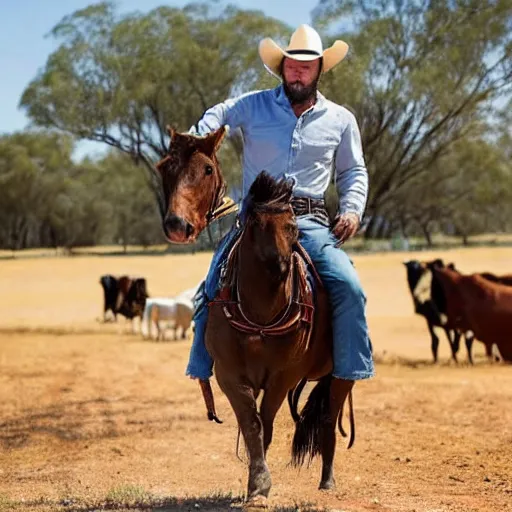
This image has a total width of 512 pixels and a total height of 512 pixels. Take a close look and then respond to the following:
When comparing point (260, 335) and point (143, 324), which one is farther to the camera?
point (143, 324)

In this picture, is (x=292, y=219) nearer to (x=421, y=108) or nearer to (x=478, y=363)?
(x=478, y=363)

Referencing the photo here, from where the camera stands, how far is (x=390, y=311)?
34438mm

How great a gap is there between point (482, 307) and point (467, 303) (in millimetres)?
448

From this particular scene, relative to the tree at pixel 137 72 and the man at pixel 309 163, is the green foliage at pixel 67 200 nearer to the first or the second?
the tree at pixel 137 72

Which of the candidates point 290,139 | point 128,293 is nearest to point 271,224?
point 290,139

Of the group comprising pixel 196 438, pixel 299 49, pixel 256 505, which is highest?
pixel 299 49

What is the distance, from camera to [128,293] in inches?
1124

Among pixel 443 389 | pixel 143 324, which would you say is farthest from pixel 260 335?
pixel 143 324

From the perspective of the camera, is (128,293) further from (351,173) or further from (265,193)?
(265,193)

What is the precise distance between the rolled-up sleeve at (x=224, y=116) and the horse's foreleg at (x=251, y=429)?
57.4 inches

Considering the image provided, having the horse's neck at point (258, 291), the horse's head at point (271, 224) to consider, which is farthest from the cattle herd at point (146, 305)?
the horse's head at point (271, 224)

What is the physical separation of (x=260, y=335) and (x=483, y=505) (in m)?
2.39

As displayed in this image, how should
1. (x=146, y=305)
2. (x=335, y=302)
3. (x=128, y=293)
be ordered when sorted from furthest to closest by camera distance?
(x=128, y=293)
(x=146, y=305)
(x=335, y=302)

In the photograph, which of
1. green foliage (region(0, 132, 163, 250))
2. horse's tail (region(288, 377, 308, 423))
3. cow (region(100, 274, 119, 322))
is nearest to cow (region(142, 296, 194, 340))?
cow (region(100, 274, 119, 322))
